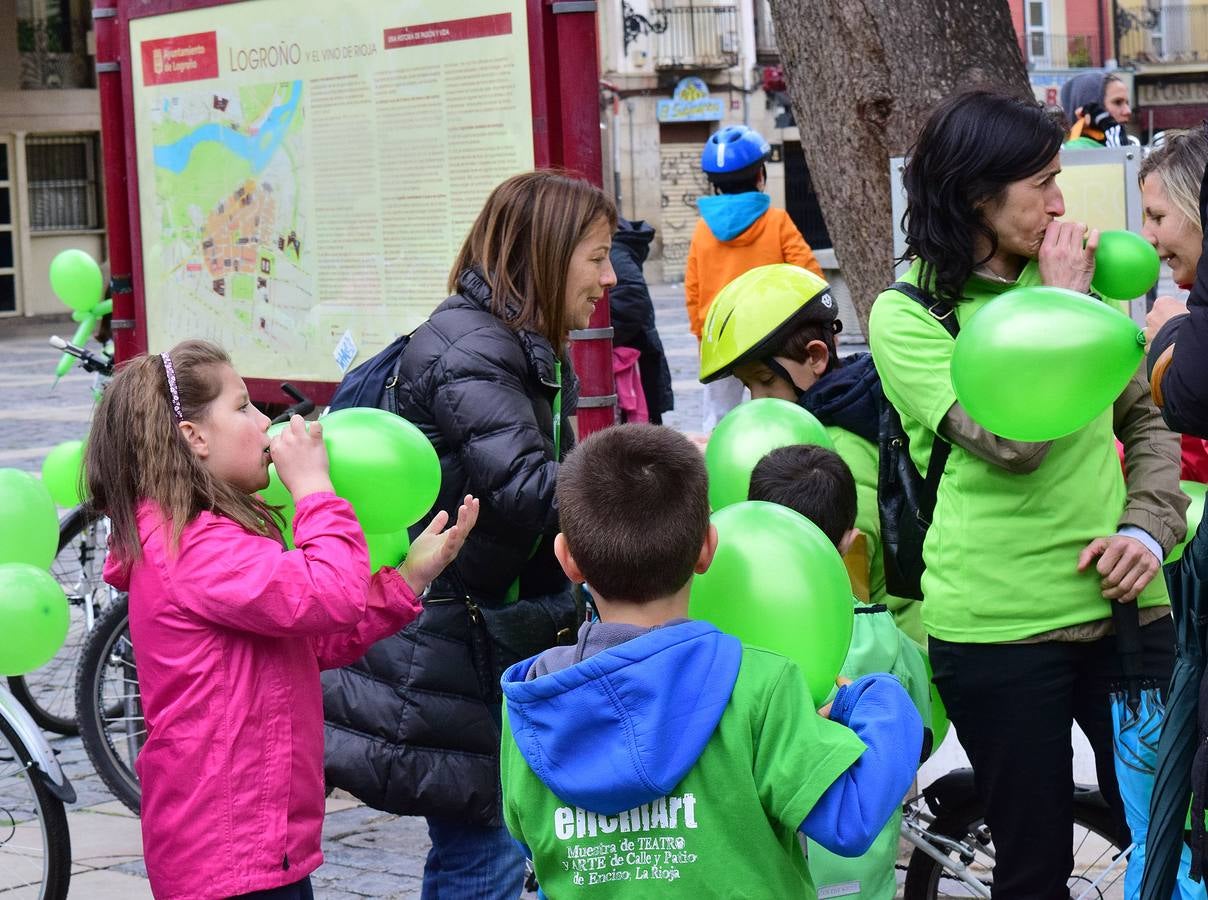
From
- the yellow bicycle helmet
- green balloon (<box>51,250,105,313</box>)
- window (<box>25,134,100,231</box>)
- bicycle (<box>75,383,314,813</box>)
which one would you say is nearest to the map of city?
bicycle (<box>75,383,314,813</box>)

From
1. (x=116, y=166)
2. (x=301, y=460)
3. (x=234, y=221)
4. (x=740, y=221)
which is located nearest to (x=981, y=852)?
(x=301, y=460)

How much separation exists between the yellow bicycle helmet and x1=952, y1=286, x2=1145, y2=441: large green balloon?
1066mm

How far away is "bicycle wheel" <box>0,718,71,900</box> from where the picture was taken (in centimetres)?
382

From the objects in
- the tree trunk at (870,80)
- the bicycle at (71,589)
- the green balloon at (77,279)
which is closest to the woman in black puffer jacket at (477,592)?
the tree trunk at (870,80)

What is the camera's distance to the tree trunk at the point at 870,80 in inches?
172

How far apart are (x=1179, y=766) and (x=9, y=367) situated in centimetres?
1938

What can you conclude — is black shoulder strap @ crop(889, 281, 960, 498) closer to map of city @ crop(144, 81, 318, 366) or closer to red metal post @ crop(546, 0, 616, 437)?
red metal post @ crop(546, 0, 616, 437)

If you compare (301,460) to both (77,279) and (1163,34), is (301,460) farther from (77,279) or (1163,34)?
(1163,34)

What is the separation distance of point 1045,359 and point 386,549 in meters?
1.19

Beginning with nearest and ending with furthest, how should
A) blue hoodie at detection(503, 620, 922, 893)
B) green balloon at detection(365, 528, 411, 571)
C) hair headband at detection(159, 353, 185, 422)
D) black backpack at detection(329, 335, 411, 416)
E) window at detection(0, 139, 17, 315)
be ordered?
blue hoodie at detection(503, 620, 922, 893) → hair headband at detection(159, 353, 185, 422) → green balloon at detection(365, 528, 411, 571) → black backpack at detection(329, 335, 411, 416) → window at detection(0, 139, 17, 315)

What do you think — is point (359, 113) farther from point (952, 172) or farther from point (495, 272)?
point (952, 172)

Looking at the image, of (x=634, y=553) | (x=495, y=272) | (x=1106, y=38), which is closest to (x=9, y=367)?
(x=495, y=272)

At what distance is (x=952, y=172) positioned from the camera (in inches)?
113

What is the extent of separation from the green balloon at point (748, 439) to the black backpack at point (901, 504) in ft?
0.41
